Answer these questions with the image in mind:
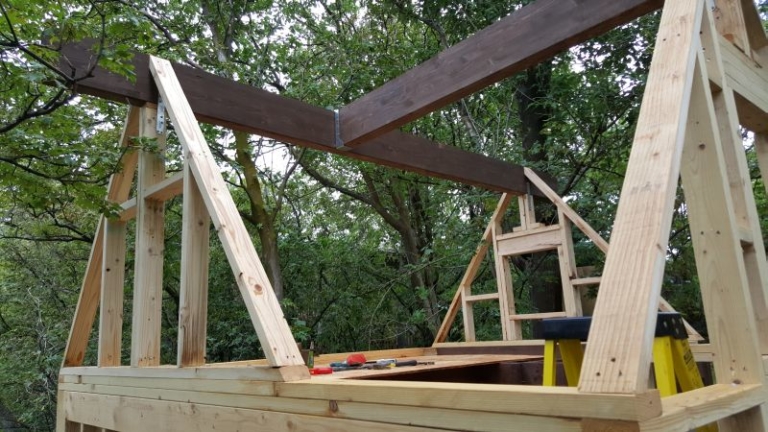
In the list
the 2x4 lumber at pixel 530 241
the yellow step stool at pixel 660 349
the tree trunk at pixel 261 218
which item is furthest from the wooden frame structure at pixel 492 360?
the tree trunk at pixel 261 218

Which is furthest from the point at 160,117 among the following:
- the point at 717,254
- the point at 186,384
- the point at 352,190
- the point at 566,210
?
the point at 352,190

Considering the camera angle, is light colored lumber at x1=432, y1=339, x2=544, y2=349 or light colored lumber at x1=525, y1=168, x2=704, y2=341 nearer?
light colored lumber at x1=525, y1=168, x2=704, y2=341

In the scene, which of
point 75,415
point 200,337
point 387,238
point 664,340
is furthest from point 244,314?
point 664,340

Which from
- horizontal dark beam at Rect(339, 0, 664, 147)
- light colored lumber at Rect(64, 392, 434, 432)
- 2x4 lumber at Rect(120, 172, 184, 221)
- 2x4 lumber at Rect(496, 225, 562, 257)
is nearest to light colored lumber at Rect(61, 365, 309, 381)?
light colored lumber at Rect(64, 392, 434, 432)

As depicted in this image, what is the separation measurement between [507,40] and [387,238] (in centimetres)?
674

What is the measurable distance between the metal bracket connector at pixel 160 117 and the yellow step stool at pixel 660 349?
2213 mm

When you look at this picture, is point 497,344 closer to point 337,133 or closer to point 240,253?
point 337,133

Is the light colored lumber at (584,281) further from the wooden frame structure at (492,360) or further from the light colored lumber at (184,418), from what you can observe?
the light colored lumber at (184,418)

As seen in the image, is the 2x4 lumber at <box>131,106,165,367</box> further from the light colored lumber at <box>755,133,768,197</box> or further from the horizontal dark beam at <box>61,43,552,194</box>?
the light colored lumber at <box>755,133,768,197</box>

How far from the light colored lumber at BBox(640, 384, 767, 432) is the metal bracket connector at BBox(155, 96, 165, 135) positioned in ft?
8.70

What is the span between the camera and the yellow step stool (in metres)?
1.53

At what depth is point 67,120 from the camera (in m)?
Answer: 3.16

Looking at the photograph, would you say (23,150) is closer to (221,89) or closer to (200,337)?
(221,89)

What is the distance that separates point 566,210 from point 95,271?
3.61 meters
